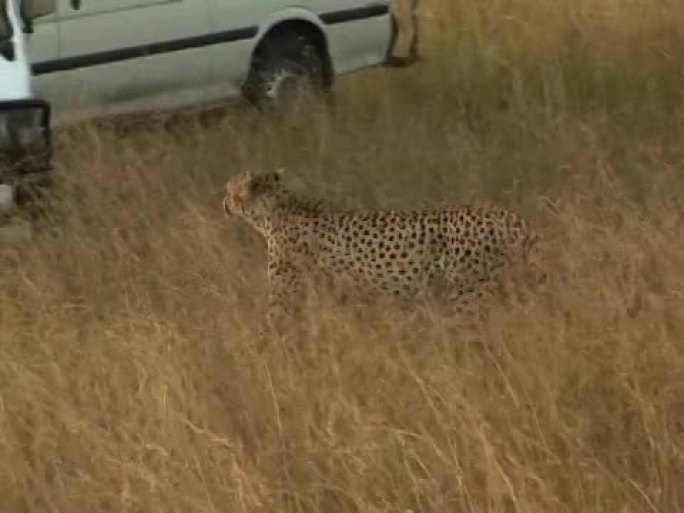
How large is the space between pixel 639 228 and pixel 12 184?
2.21m

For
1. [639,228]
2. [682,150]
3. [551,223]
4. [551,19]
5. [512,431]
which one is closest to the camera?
[512,431]

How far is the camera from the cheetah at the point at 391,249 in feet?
17.8

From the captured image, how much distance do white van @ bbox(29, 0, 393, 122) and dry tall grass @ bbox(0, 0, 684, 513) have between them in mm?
744

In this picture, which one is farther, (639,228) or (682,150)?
(682,150)

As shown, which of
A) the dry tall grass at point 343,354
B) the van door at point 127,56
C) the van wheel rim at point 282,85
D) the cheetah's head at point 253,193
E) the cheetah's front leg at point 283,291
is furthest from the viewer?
the van wheel rim at point 282,85

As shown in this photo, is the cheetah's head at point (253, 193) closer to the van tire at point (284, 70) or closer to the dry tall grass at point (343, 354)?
the dry tall grass at point (343, 354)

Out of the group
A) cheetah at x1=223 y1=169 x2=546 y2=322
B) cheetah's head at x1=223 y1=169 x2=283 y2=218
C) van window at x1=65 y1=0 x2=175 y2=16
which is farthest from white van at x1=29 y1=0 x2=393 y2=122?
cheetah at x1=223 y1=169 x2=546 y2=322

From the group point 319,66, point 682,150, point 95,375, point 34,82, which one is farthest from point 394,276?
point 319,66

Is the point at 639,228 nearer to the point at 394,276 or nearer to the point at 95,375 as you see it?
the point at 394,276

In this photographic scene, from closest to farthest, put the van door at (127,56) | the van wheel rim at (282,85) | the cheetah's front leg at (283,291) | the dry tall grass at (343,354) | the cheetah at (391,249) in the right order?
the dry tall grass at (343,354), the cheetah's front leg at (283,291), the cheetah at (391,249), the van door at (127,56), the van wheel rim at (282,85)

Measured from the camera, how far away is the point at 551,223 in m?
5.81

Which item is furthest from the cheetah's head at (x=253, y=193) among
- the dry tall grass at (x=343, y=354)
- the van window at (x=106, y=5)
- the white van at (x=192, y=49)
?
the van window at (x=106, y=5)

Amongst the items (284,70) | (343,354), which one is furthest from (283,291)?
(284,70)

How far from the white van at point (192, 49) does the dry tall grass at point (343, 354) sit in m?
0.74
